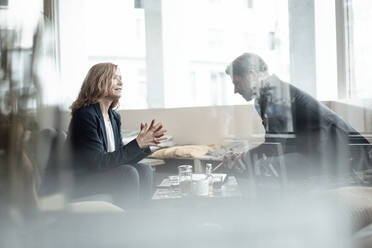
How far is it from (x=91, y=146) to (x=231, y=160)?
31 cm

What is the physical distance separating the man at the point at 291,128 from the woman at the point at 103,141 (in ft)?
0.66

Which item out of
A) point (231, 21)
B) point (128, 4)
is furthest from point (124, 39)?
point (231, 21)

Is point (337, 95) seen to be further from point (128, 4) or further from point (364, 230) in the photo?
point (128, 4)

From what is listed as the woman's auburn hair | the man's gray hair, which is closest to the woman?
the woman's auburn hair

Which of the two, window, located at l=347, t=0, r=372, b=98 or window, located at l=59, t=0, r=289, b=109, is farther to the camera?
window, located at l=347, t=0, r=372, b=98

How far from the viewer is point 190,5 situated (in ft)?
2.26

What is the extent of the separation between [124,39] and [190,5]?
0.56 ft

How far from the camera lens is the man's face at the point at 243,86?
70cm

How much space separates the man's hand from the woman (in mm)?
159

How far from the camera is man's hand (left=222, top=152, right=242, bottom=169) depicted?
0.71 metres

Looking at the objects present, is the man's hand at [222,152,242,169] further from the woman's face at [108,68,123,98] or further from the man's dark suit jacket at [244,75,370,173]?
the woman's face at [108,68,123,98]

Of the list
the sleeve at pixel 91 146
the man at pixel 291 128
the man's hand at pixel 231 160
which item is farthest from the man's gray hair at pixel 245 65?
the sleeve at pixel 91 146

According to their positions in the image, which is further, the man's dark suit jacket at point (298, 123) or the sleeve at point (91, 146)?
the man's dark suit jacket at point (298, 123)

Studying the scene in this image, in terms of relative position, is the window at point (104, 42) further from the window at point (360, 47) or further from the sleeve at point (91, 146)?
the window at point (360, 47)
